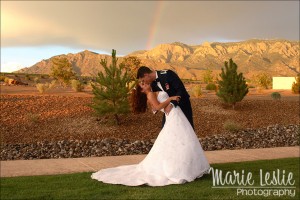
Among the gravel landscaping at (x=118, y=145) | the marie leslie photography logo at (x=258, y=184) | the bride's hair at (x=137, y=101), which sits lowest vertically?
the gravel landscaping at (x=118, y=145)

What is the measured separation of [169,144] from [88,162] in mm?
3547

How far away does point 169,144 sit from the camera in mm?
8539

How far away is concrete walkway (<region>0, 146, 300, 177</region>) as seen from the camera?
9.99m

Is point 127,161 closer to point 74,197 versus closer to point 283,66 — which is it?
point 74,197

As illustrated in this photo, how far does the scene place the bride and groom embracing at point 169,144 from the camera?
838 cm

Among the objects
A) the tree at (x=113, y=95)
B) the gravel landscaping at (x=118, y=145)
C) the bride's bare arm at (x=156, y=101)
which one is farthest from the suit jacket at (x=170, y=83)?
the tree at (x=113, y=95)

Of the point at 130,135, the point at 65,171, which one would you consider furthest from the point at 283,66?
the point at 65,171

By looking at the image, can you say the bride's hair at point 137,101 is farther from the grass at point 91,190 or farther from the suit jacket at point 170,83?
the suit jacket at point 170,83

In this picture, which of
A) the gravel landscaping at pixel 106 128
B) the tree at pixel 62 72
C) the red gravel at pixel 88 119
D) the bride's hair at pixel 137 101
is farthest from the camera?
the tree at pixel 62 72

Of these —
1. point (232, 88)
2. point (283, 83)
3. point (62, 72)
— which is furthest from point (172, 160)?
point (283, 83)

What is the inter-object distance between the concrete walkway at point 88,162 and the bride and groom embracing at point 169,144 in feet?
5.80

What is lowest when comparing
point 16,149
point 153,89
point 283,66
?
point 16,149

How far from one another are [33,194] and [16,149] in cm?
1059

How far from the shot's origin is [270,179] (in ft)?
30.6
